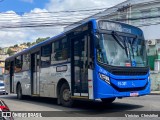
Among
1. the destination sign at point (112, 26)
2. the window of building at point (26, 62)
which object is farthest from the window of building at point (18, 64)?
the destination sign at point (112, 26)

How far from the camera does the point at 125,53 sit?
11.3m

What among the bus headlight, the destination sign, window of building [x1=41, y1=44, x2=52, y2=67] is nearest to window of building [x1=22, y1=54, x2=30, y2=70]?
window of building [x1=41, y1=44, x2=52, y2=67]

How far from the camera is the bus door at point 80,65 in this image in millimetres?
11203

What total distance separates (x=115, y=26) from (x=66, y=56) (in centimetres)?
253

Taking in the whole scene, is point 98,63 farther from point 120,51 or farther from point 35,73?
point 35,73

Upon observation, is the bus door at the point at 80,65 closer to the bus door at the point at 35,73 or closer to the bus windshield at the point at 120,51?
the bus windshield at the point at 120,51

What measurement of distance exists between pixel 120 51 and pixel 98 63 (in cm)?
111

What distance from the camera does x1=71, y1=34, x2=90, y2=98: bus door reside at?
11203 mm

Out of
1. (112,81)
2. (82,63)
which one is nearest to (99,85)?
(112,81)

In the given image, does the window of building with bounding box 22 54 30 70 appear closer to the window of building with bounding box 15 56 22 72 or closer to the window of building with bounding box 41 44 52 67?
the window of building with bounding box 15 56 22 72

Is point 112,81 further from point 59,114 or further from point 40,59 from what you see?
point 40,59

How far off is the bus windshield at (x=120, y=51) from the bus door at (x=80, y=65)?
0.60 metres

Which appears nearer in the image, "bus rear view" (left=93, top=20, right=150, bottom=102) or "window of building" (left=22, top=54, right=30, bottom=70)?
"bus rear view" (left=93, top=20, right=150, bottom=102)

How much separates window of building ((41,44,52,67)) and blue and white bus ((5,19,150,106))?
0.42ft
